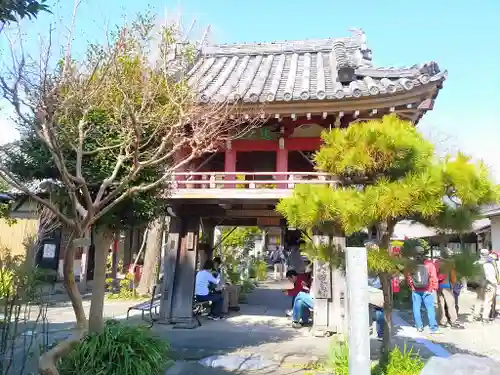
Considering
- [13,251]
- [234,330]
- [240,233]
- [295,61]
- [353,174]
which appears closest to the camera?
[353,174]

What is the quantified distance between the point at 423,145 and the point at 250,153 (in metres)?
5.23

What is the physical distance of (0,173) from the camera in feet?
13.3

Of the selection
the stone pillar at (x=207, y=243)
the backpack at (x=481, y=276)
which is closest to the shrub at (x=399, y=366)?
the backpack at (x=481, y=276)

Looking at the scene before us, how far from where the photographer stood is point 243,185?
898 centimetres

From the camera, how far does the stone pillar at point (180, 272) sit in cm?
959

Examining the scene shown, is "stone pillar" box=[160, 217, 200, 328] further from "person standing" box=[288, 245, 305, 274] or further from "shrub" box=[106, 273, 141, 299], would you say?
"person standing" box=[288, 245, 305, 274]

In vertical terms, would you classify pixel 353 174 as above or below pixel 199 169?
below

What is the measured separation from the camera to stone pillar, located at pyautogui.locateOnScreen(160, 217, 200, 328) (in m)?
9.59

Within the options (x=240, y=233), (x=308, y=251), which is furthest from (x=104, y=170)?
(x=240, y=233)

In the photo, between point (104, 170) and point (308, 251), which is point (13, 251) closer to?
point (104, 170)

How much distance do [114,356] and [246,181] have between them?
13.8ft

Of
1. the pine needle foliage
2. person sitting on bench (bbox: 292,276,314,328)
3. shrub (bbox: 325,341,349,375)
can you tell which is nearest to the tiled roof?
the pine needle foliage

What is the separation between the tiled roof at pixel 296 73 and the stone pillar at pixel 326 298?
120 inches

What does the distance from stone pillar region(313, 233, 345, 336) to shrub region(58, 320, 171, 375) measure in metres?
4.07
